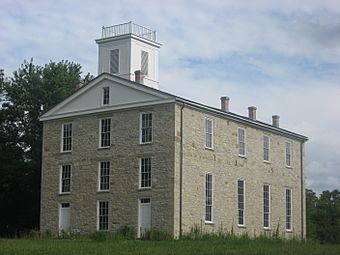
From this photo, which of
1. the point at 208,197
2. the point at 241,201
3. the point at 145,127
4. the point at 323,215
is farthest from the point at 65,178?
the point at 323,215

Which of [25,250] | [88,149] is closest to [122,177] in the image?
[88,149]

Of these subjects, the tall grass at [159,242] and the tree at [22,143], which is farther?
the tree at [22,143]

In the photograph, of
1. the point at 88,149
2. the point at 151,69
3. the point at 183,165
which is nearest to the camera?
the point at 183,165

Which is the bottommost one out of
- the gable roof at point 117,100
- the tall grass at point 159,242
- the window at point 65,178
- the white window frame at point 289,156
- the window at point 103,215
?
the tall grass at point 159,242

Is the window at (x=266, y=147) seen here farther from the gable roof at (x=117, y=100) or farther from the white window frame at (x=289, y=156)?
the white window frame at (x=289, y=156)

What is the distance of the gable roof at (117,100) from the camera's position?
143 ft

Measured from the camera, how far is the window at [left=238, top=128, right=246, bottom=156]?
4803 cm

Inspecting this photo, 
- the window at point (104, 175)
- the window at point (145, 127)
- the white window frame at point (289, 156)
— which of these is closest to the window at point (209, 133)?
the window at point (145, 127)

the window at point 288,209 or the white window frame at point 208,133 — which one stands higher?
the white window frame at point 208,133

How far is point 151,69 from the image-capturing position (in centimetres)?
5500

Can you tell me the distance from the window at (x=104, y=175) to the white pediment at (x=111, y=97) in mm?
A: 3479

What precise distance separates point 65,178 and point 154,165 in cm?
759

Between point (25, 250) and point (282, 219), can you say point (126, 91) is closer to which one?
point (282, 219)

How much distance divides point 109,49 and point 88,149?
1064cm
